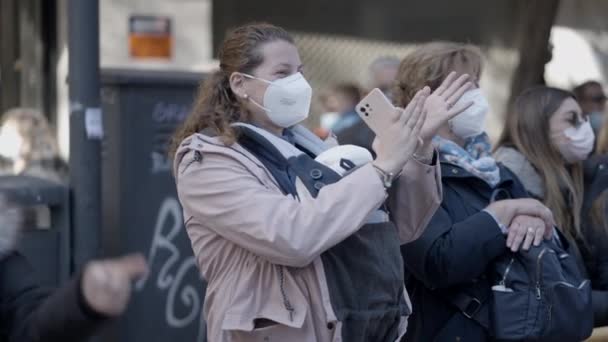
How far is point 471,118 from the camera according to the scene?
385 cm

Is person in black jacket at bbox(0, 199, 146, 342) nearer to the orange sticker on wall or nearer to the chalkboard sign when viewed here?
the chalkboard sign

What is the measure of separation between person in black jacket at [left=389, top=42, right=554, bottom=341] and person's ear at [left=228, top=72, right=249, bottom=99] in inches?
22.0

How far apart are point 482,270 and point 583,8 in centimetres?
749

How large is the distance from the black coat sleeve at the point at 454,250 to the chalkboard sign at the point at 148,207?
2.11 meters

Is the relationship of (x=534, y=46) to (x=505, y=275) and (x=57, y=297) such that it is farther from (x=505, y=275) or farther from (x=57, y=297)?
(x=57, y=297)

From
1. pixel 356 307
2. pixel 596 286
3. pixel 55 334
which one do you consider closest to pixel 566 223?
pixel 596 286

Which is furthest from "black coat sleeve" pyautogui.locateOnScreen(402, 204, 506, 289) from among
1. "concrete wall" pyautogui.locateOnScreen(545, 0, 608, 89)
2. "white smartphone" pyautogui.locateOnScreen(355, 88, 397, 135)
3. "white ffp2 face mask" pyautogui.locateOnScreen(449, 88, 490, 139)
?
"concrete wall" pyautogui.locateOnScreen(545, 0, 608, 89)

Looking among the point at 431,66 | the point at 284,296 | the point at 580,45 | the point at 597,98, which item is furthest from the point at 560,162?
the point at 580,45

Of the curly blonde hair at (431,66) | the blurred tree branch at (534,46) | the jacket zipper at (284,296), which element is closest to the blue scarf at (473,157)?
the curly blonde hair at (431,66)

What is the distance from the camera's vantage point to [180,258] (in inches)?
219

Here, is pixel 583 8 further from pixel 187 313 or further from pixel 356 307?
pixel 356 307

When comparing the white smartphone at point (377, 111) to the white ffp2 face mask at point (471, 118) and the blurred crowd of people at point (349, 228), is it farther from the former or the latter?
the white ffp2 face mask at point (471, 118)

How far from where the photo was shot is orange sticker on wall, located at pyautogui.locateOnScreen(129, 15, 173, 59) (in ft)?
26.8

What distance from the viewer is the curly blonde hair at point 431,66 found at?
3.82 meters
